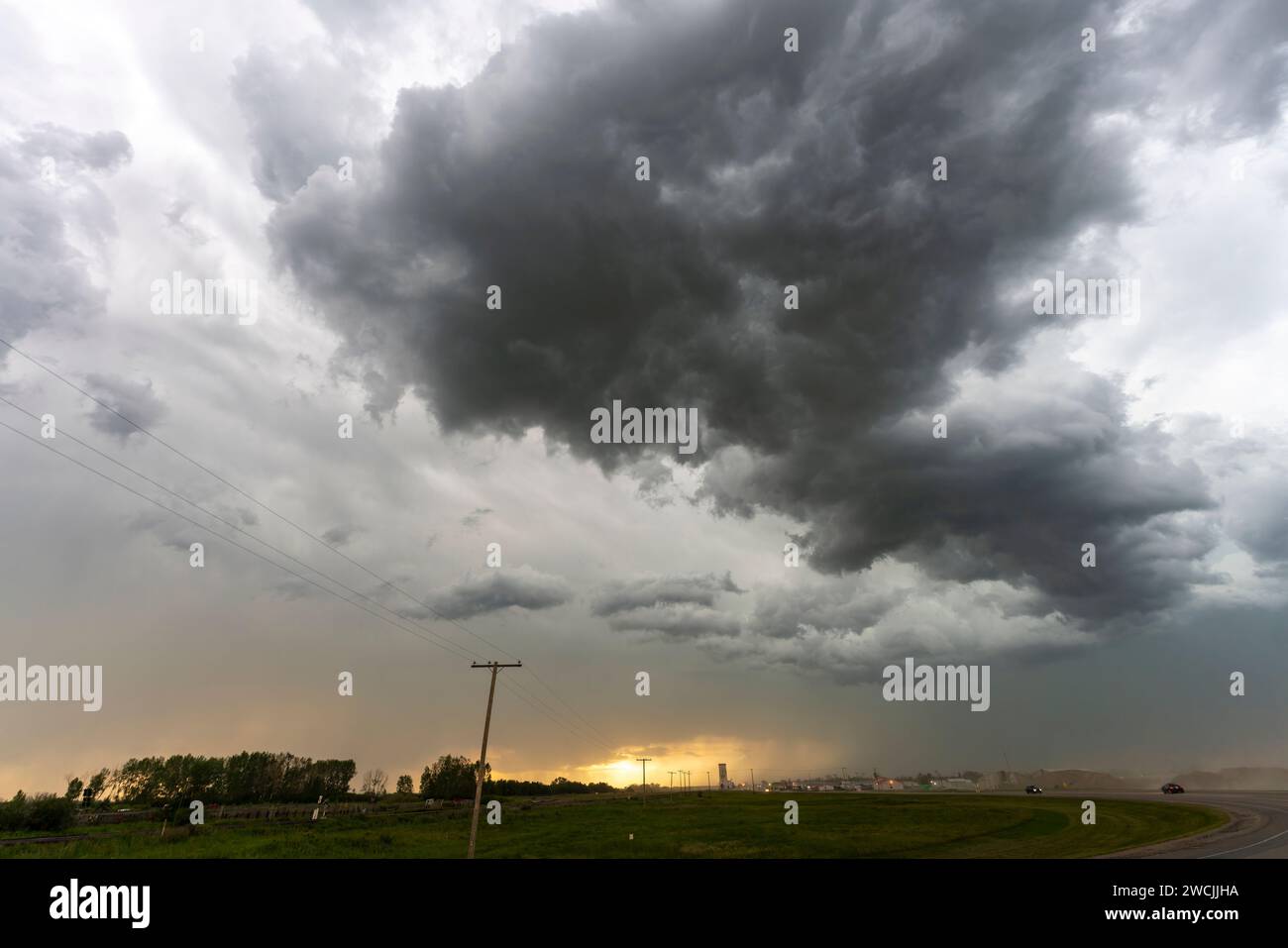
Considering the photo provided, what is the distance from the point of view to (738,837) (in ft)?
221

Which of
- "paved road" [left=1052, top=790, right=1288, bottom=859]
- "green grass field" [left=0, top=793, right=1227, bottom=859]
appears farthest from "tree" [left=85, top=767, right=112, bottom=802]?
"paved road" [left=1052, top=790, right=1288, bottom=859]

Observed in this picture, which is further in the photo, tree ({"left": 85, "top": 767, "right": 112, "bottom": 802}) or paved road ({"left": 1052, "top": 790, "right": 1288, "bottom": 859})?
tree ({"left": 85, "top": 767, "right": 112, "bottom": 802})

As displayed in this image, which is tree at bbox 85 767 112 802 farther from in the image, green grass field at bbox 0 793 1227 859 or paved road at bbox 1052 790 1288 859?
paved road at bbox 1052 790 1288 859

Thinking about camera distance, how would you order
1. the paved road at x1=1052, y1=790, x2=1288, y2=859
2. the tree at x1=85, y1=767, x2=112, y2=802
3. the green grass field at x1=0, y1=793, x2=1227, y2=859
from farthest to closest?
the tree at x1=85, y1=767, x2=112, y2=802, the green grass field at x1=0, y1=793, x2=1227, y2=859, the paved road at x1=1052, y1=790, x2=1288, y2=859

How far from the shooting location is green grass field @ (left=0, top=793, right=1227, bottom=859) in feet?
178

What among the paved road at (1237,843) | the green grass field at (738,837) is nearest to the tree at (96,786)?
Result: the green grass field at (738,837)

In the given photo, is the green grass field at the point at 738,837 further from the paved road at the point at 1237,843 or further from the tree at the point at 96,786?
the tree at the point at 96,786

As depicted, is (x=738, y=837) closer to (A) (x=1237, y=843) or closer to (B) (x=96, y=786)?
(A) (x=1237, y=843)

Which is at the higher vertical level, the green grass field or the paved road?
the paved road

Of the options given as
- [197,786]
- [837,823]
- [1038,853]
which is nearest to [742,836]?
[837,823]
